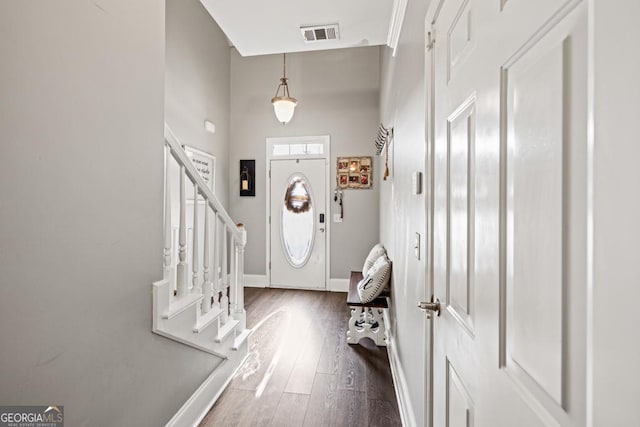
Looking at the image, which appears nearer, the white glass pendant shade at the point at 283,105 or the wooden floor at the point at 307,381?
the wooden floor at the point at 307,381

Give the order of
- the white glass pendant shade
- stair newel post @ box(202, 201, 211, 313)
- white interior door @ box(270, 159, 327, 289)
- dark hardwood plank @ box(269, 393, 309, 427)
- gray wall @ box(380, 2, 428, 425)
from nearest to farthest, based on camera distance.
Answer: gray wall @ box(380, 2, 428, 425) < dark hardwood plank @ box(269, 393, 309, 427) < stair newel post @ box(202, 201, 211, 313) < the white glass pendant shade < white interior door @ box(270, 159, 327, 289)

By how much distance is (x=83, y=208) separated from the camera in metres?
1.10

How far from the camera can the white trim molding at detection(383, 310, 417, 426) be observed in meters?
1.66

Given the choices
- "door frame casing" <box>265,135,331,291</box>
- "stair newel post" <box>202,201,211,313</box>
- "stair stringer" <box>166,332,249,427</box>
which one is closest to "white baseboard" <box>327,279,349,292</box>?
"door frame casing" <box>265,135,331,291</box>

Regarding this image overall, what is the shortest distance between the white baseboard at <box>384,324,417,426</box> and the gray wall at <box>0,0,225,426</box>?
4.19 feet

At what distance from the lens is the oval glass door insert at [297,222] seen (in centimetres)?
464

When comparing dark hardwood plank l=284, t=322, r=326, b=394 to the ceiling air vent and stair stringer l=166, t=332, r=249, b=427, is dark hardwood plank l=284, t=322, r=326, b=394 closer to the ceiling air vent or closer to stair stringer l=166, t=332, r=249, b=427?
stair stringer l=166, t=332, r=249, b=427

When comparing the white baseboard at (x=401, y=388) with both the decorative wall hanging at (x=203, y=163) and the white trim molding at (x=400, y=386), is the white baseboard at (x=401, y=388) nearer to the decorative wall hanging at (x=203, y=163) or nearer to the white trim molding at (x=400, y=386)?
the white trim molding at (x=400, y=386)

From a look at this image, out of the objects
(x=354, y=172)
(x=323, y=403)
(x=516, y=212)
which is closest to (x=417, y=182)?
(x=516, y=212)

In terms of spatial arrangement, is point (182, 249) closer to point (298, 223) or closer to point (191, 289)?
point (191, 289)

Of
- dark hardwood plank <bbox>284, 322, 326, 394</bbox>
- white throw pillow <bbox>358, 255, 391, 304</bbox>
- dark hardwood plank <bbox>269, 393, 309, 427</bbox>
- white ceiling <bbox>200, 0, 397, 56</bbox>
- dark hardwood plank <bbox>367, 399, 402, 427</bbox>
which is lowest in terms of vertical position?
dark hardwood plank <bbox>367, 399, 402, 427</bbox>

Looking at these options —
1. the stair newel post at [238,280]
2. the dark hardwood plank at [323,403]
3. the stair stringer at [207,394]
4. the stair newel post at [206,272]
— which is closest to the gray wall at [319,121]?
the stair newel post at [238,280]

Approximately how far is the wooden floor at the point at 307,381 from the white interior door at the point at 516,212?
1136 millimetres

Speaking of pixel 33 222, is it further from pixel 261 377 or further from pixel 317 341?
pixel 317 341
